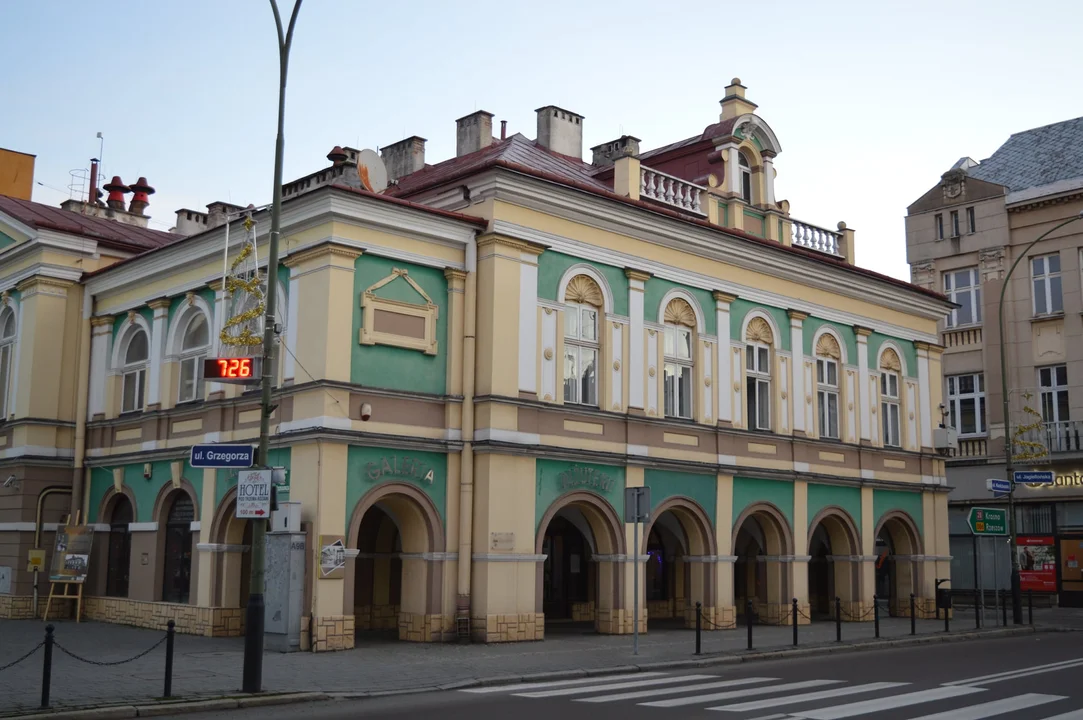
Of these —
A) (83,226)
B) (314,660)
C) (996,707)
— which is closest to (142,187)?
(83,226)

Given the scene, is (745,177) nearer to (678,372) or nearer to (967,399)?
(678,372)

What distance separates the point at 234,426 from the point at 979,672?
49.5ft

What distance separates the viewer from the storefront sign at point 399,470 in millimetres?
21688

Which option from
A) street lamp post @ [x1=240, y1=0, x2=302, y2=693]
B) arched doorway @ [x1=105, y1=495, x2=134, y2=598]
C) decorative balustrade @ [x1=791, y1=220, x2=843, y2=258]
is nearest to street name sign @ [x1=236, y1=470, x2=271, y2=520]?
street lamp post @ [x1=240, y1=0, x2=302, y2=693]

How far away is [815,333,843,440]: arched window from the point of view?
100 feet

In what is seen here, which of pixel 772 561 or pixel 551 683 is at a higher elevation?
pixel 772 561

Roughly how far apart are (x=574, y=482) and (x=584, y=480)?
277 mm

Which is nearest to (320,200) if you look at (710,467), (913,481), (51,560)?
(710,467)

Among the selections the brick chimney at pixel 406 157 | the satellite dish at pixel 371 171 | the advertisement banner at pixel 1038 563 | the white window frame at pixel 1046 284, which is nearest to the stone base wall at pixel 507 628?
the satellite dish at pixel 371 171

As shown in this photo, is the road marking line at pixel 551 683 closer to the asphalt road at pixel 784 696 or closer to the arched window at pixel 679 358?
the asphalt road at pixel 784 696

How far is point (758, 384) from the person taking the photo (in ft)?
94.8

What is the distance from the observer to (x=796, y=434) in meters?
29.4

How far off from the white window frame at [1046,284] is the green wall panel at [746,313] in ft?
51.3

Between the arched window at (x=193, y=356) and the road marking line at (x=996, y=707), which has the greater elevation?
the arched window at (x=193, y=356)
